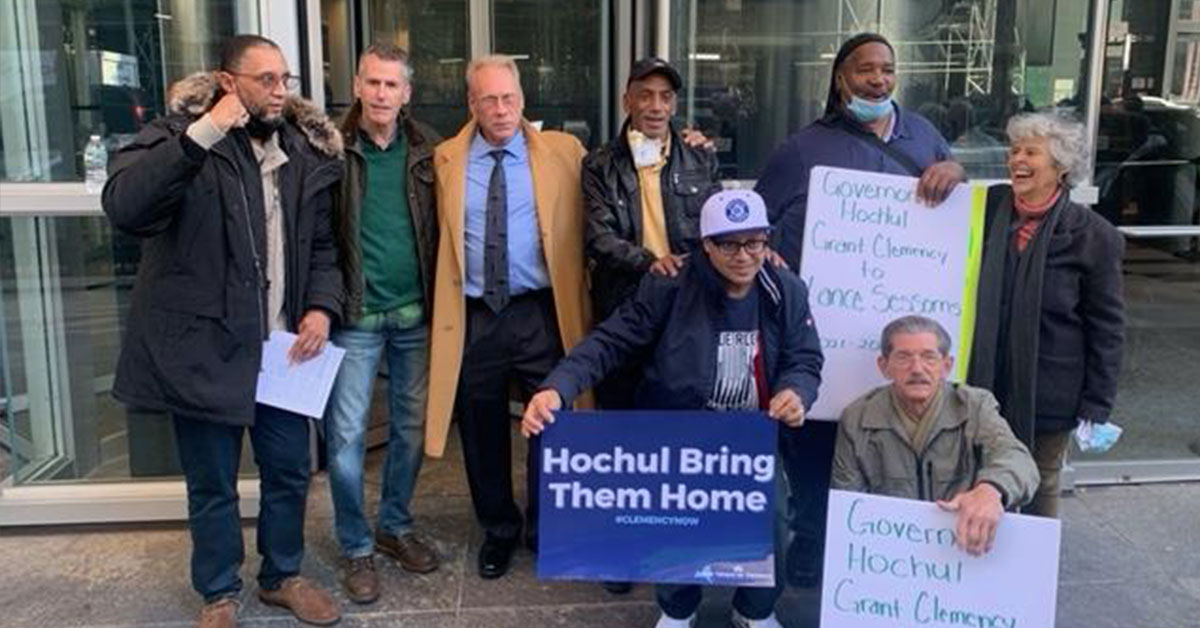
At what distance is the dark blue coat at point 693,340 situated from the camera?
2848 mm

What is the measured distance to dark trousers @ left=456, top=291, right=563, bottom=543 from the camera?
3.36 metres

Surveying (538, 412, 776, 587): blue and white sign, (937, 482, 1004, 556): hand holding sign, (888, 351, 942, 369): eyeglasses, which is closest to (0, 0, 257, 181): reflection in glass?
(538, 412, 776, 587): blue and white sign

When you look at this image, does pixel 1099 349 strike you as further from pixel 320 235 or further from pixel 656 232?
pixel 320 235

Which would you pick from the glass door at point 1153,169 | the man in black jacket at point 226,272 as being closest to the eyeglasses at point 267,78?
the man in black jacket at point 226,272

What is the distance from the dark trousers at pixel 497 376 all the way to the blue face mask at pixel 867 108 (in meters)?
1.08

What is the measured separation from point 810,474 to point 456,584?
1.19m

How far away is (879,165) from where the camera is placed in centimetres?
316

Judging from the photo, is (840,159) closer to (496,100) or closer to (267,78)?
(496,100)

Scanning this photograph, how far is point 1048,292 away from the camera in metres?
2.90

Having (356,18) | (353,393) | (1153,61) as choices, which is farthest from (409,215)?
(1153,61)

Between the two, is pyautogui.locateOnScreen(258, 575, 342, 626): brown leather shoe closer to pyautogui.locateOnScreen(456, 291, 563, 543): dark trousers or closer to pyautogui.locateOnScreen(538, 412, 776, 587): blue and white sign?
pyautogui.locateOnScreen(456, 291, 563, 543): dark trousers

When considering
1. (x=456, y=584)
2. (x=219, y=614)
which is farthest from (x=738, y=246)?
(x=219, y=614)

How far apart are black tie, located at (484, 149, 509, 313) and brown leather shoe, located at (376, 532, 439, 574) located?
880mm

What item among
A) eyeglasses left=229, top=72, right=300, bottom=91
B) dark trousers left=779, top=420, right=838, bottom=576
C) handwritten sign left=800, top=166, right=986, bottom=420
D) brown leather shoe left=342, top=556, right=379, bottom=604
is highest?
eyeglasses left=229, top=72, right=300, bottom=91
